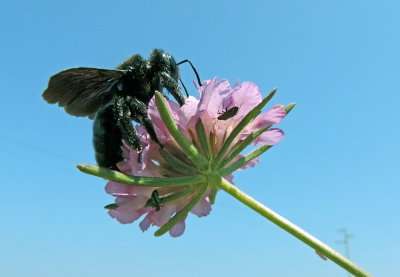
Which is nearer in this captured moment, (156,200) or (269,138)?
(156,200)

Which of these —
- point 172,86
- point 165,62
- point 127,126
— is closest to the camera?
point 127,126

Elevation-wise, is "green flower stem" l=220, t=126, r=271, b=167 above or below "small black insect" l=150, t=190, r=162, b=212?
above

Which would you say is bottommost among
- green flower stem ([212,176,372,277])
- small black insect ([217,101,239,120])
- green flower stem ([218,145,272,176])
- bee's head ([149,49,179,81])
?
green flower stem ([212,176,372,277])

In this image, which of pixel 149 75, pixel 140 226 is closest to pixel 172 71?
pixel 149 75

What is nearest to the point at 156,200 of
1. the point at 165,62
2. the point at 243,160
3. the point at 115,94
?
the point at 243,160

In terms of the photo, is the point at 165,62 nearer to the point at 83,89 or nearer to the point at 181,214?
the point at 83,89

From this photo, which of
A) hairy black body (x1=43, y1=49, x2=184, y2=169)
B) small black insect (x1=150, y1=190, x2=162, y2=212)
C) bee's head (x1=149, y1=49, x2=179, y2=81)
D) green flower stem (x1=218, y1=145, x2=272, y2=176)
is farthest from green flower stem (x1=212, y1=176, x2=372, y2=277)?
bee's head (x1=149, y1=49, x2=179, y2=81)

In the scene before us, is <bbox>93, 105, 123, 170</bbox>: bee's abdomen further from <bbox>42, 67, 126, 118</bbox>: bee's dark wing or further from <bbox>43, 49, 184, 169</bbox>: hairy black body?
<bbox>42, 67, 126, 118</bbox>: bee's dark wing

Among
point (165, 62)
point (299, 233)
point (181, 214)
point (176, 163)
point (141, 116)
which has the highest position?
point (165, 62)
